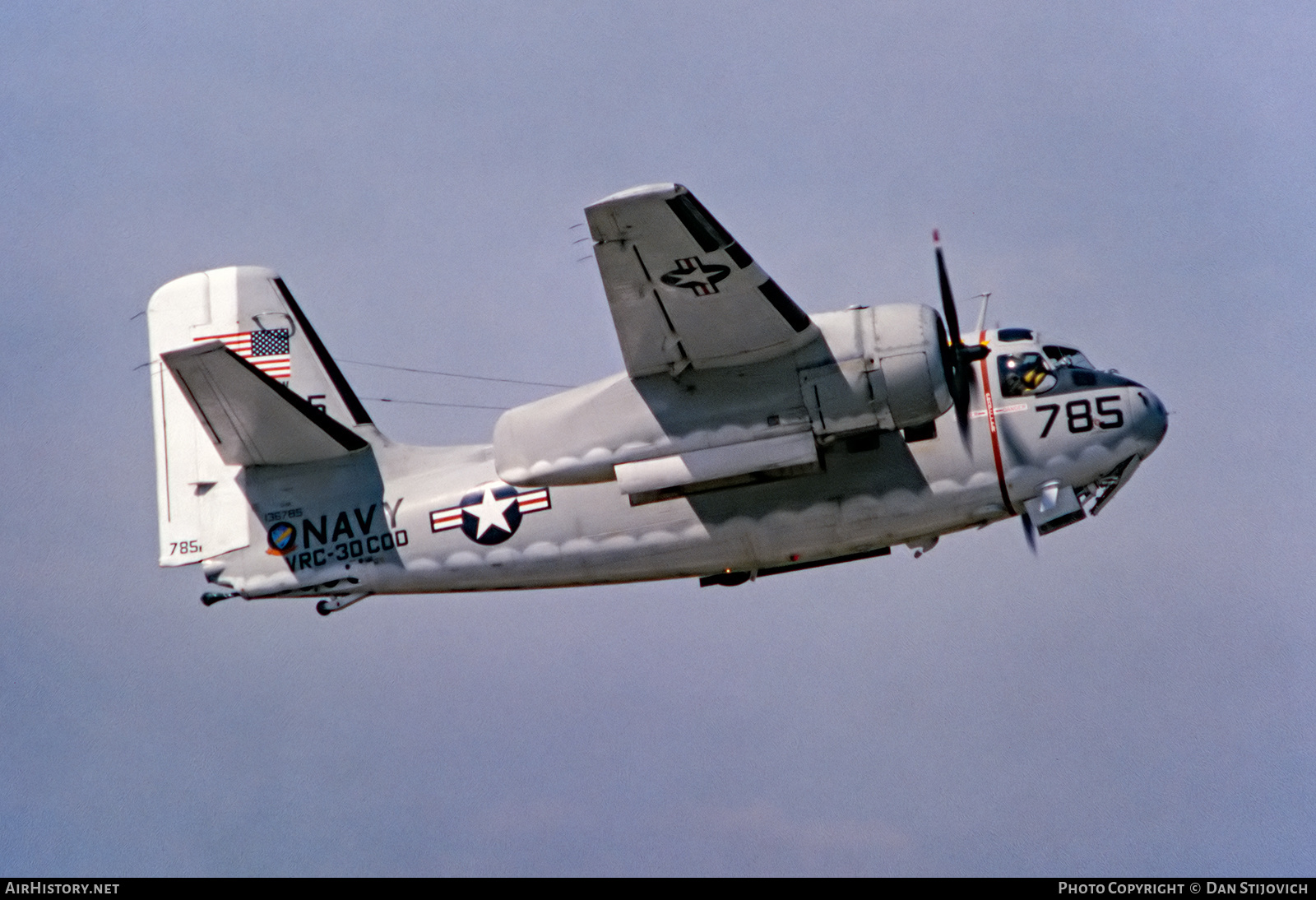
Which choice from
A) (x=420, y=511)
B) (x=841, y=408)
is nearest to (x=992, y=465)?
(x=841, y=408)

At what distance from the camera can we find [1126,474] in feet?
86.1

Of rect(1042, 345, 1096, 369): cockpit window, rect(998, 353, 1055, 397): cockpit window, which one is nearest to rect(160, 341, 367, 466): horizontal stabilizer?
rect(998, 353, 1055, 397): cockpit window

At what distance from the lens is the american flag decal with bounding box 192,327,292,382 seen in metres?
30.2

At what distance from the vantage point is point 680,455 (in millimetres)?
25172

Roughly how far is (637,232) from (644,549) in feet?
17.9

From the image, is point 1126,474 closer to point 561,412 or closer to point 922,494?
point 922,494

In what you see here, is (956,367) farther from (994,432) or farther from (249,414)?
(249,414)

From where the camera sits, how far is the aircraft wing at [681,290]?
2270 centimetres

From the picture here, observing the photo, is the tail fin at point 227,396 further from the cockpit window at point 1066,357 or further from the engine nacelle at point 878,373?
the cockpit window at point 1066,357

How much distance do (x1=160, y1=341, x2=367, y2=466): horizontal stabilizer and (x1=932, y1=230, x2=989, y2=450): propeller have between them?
29.0ft

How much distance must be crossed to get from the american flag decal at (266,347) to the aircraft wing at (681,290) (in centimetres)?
760

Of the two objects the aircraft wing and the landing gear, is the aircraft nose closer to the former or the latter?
the aircraft wing

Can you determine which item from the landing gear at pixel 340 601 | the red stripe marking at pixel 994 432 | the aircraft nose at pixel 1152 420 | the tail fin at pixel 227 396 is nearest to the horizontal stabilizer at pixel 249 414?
the tail fin at pixel 227 396

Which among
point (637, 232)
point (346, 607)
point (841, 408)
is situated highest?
point (637, 232)
